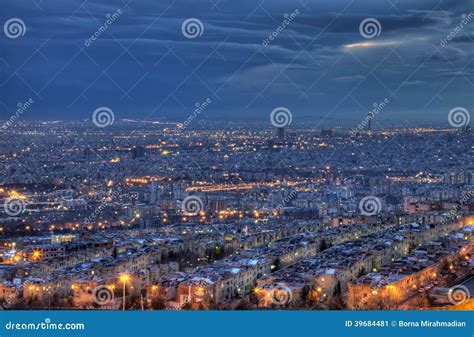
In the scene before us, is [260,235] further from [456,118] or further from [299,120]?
[456,118]

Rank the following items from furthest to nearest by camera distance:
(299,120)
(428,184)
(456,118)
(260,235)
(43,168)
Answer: (428,184) < (43,168) < (299,120) < (260,235) < (456,118)

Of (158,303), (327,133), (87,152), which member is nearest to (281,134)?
(327,133)

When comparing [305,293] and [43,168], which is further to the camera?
[43,168]

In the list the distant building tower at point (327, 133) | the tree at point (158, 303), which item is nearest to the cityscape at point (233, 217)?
the tree at point (158, 303)

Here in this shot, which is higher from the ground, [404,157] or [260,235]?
[404,157]

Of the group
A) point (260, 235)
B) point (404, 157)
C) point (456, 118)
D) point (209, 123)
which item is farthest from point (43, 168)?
point (456, 118)

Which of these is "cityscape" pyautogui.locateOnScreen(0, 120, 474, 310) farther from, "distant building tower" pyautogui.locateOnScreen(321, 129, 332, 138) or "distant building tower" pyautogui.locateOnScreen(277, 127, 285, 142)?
"distant building tower" pyautogui.locateOnScreen(321, 129, 332, 138)

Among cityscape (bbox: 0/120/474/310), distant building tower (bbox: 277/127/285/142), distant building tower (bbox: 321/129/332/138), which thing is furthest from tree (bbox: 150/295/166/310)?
distant building tower (bbox: 321/129/332/138)

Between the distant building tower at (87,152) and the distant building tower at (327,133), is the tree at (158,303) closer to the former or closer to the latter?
the distant building tower at (87,152)

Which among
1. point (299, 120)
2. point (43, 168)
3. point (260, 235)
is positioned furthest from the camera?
point (43, 168)

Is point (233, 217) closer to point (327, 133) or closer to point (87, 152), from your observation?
point (327, 133)
